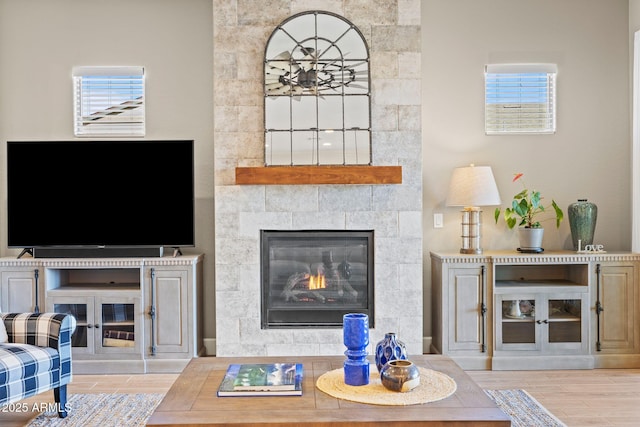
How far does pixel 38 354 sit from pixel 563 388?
320 centimetres

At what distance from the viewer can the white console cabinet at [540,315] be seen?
4391mm

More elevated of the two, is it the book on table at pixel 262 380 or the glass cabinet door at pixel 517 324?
the book on table at pixel 262 380

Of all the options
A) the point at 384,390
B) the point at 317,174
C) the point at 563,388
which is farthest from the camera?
the point at 317,174

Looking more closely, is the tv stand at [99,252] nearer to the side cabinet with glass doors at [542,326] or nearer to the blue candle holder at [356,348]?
the blue candle holder at [356,348]

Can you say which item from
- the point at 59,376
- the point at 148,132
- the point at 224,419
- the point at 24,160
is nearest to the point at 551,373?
the point at 224,419

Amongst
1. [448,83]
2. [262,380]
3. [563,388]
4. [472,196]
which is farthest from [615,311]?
[262,380]

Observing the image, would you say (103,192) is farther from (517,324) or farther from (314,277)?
(517,324)

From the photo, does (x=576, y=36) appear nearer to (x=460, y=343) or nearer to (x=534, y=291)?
(x=534, y=291)

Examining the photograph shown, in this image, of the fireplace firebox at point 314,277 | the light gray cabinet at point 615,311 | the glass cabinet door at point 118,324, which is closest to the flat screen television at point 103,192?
the glass cabinet door at point 118,324

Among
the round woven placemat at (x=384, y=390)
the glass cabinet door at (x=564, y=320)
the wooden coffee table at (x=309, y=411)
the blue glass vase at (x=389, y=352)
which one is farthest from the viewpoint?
the glass cabinet door at (x=564, y=320)

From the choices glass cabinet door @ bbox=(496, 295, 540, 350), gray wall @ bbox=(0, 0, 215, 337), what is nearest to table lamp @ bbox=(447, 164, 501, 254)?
glass cabinet door @ bbox=(496, 295, 540, 350)

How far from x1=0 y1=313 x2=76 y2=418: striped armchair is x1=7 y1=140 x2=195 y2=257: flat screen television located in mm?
1173

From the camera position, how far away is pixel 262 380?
257 centimetres

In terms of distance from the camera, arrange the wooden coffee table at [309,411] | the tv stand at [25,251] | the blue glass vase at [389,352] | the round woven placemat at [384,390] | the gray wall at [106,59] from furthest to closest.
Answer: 1. the gray wall at [106,59]
2. the tv stand at [25,251]
3. the blue glass vase at [389,352]
4. the round woven placemat at [384,390]
5. the wooden coffee table at [309,411]
